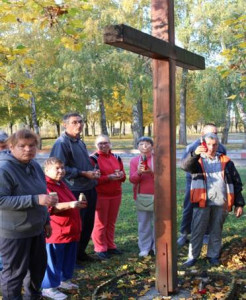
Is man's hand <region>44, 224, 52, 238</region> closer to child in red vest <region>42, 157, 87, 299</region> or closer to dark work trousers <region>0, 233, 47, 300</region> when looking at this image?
dark work trousers <region>0, 233, 47, 300</region>

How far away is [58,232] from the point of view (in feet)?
14.4

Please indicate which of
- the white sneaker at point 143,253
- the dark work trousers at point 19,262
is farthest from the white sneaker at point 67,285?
the white sneaker at point 143,253

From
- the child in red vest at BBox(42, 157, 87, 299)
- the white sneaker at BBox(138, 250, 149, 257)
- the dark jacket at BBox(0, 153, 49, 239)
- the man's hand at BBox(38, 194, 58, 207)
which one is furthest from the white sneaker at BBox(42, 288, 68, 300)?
the white sneaker at BBox(138, 250, 149, 257)

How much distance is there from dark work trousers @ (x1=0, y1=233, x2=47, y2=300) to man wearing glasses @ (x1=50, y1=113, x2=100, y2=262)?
4.58 ft

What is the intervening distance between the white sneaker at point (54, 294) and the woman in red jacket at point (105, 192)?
1.33m

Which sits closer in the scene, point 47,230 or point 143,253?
point 47,230

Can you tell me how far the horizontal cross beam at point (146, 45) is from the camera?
299 centimetres

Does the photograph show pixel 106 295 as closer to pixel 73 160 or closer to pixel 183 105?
pixel 73 160

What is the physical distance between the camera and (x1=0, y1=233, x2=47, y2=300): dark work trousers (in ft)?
11.9

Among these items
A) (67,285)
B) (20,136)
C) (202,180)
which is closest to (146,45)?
(20,136)

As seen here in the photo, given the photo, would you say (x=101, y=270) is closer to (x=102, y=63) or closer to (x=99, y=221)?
(x=99, y=221)

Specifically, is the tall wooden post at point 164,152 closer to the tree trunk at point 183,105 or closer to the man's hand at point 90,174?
the man's hand at point 90,174

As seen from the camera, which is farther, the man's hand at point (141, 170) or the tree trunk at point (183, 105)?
the tree trunk at point (183, 105)

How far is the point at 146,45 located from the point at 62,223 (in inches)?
83.2
